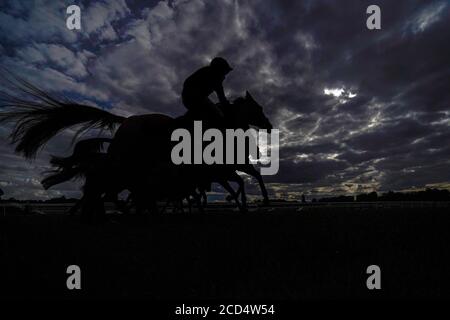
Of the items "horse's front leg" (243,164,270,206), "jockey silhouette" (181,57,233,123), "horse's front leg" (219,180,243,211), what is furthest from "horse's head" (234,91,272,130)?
"jockey silhouette" (181,57,233,123)

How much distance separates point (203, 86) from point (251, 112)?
374 cm

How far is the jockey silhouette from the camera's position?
5219mm

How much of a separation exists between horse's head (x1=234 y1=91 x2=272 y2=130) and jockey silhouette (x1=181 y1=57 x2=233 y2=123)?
2909 mm

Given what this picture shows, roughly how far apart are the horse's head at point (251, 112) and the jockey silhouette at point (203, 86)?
9.54 ft

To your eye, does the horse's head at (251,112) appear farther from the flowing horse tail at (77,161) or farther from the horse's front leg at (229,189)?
the flowing horse tail at (77,161)

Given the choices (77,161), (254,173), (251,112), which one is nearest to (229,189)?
(254,173)

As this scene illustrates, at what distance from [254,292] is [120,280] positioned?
100 centimetres

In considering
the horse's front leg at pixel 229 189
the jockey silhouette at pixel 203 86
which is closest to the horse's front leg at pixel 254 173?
the horse's front leg at pixel 229 189

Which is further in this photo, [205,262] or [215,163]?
[215,163]

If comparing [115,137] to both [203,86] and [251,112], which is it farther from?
[251,112]

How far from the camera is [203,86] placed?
5.41m
